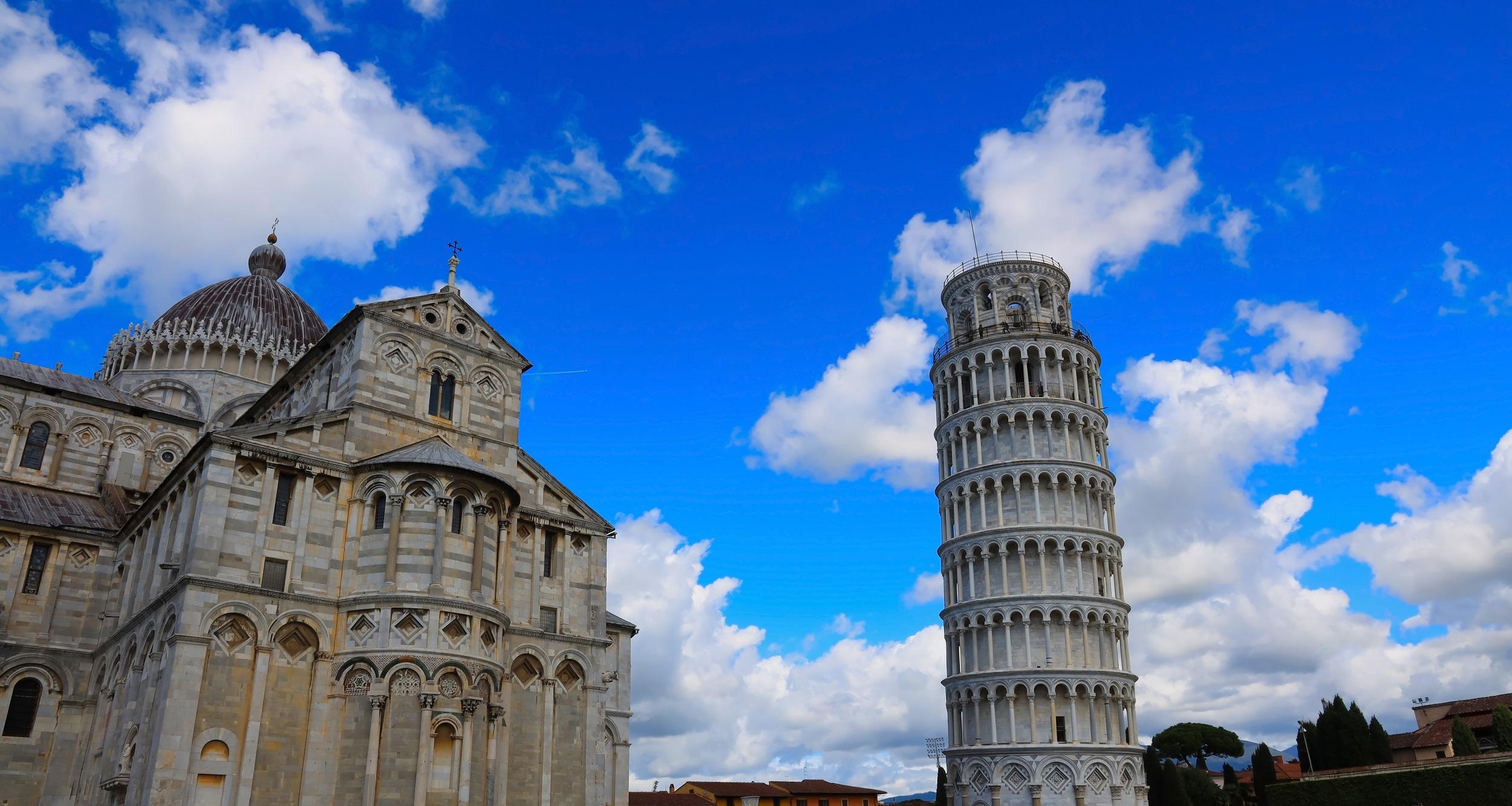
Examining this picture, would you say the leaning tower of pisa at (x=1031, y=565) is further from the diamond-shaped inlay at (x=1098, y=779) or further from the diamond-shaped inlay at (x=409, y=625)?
the diamond-shaped inlay at (x=409, y=625)

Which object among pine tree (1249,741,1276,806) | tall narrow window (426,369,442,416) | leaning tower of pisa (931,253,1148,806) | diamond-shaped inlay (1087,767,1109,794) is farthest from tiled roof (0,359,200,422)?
pine tree (1249,741,1276,806)

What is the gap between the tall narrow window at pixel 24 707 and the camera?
32.0m

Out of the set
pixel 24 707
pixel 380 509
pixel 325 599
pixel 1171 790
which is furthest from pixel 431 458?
pixel 1171 790

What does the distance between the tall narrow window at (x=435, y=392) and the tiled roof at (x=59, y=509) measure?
13373 mm

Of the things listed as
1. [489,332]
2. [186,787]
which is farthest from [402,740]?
[489,332]

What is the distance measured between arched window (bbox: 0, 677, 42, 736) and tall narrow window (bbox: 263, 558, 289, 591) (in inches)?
469

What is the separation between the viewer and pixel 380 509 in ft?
95.6

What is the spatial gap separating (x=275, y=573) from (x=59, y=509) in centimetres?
1533

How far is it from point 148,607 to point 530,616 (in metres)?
10.3

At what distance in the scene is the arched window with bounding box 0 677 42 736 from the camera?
105 ft

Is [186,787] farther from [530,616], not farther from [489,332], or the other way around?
[489,332]

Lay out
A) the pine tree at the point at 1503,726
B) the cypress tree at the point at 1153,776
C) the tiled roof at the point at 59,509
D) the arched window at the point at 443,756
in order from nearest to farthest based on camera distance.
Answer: the arched window at the point at 443,756, the tiled roof at the point at 59,509, the pine tree at the point at 1503,726, the cypress tree at the point at 1153,776

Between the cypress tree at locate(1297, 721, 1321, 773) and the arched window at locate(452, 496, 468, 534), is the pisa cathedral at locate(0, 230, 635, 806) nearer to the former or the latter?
the arched window at locate(452, 496, 468, 534)

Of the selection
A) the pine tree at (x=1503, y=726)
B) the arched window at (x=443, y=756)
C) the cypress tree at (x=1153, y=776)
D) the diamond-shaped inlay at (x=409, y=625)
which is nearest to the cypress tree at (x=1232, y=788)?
the cypress tree at (x=1153, y=776)
